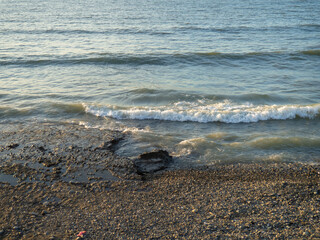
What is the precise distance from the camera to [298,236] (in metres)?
4.55

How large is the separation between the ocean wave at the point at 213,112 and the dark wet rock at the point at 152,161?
9.76 ft

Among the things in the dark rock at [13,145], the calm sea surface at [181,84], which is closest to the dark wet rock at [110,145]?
the calm sea surface at [181,84]

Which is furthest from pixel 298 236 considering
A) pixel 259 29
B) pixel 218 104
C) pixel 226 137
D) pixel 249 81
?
pixel 259 29

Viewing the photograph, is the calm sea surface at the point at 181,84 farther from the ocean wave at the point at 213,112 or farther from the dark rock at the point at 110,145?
the dark rock at the point at 110,145

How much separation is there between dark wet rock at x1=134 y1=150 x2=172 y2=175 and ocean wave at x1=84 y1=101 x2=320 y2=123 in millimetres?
2974

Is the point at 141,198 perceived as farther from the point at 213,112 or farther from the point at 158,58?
the point at 158,58

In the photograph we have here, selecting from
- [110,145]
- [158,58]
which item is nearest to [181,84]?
[158,58]

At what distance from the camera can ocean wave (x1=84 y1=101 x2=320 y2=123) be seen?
397 inches

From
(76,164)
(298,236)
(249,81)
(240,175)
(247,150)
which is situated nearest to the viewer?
(298,236)

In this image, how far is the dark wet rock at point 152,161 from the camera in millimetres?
7043

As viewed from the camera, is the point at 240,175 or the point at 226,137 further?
the point at 226,137

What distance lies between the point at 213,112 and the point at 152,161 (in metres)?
3.92

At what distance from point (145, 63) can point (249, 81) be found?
656 cm

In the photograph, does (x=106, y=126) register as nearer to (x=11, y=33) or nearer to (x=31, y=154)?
(x=31, y=154)
